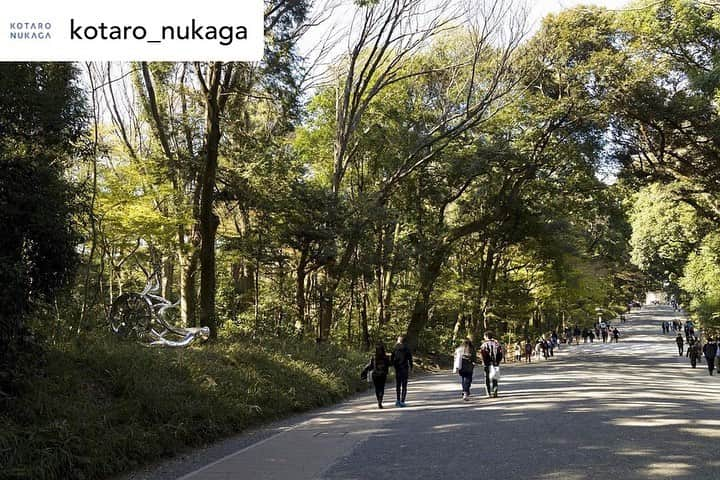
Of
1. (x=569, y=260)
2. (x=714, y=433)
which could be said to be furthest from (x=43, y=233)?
(x=569, y=260)

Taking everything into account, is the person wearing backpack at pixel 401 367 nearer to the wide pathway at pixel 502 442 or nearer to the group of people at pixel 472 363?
the wide pathway at pixel 502 442

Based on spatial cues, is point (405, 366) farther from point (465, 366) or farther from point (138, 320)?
point (138, 320)

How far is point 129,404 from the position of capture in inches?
353

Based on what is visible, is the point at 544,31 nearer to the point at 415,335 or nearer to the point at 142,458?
the point at 415,335

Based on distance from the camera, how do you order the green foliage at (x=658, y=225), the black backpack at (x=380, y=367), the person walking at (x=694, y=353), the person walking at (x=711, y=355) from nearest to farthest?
the black backpack at (x=380, y=367)
the green foliage at (x=658, y=225)
the person walking at (x=711, y=355)
the person walking at (x=694, y=353)

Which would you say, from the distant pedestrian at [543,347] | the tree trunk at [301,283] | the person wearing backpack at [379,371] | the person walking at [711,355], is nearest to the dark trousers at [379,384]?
the person wearing backpack at [379,371]

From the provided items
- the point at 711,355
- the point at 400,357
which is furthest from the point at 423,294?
the point at 400,357

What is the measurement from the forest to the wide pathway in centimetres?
168

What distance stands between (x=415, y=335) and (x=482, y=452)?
860 inches

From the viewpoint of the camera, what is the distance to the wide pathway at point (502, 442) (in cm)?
696

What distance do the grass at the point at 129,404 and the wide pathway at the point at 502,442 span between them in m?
0.96

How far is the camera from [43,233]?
8.44m

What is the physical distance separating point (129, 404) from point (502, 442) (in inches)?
205

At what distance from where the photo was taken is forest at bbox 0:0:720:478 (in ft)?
28.8
